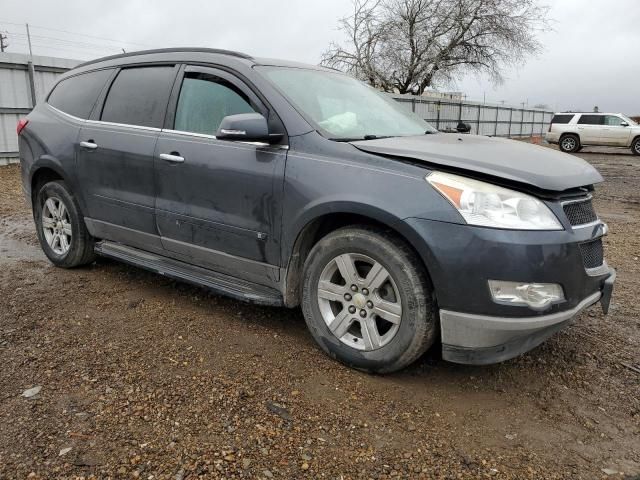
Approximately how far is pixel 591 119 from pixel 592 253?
24.1m

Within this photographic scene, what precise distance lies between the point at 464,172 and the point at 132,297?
2.67m

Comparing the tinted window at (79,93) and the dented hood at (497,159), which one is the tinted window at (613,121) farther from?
the tinted window at (79,93)

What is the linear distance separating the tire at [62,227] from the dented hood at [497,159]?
105 inches

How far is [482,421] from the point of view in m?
2.53

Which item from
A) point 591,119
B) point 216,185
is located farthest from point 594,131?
point 216,185

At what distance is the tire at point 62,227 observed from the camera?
174 inches

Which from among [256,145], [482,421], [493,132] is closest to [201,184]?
[256,145]

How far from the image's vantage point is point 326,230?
3119mm

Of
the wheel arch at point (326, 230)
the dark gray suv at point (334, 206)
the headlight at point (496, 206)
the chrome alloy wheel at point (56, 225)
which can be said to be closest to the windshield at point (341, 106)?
the dark gray suv at point (334, 206)

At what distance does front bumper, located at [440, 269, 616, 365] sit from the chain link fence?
52.9ft

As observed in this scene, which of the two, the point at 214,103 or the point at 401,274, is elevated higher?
the point at 214,103

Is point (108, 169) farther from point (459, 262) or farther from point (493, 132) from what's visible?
point (493, 132)

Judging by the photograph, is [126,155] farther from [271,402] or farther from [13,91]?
[13,91]

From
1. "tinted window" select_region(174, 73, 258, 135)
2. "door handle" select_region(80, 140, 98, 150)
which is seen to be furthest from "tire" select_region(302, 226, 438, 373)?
"door handle" select_region(80, 140, 98, 150)
